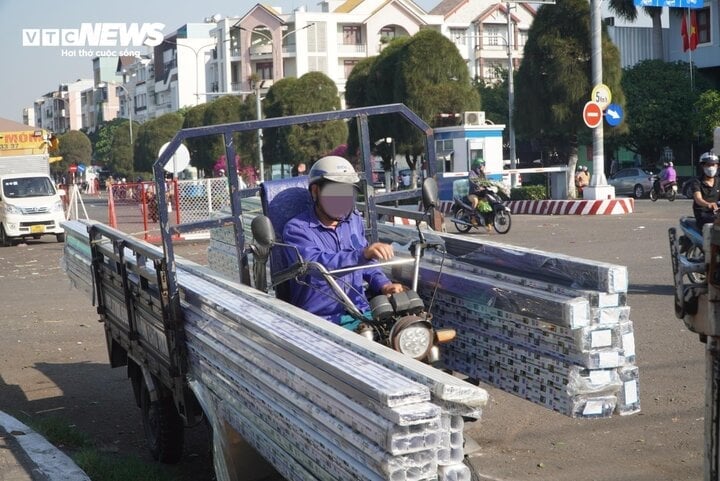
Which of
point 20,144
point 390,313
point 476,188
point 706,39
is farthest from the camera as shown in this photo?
point 706,39

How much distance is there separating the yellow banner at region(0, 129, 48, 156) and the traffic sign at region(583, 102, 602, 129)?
17.3 metres

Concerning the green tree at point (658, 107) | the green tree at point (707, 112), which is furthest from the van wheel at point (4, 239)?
the green tree at point (658, 107)

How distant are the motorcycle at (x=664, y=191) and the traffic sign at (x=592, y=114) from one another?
27.7 feet

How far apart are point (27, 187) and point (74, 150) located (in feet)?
344

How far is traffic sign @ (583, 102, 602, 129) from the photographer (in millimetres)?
28266

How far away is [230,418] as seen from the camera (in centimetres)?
480

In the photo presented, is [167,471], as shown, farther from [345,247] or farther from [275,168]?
[275,168]

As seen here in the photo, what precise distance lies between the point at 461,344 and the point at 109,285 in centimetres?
284

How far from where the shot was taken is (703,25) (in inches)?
2160

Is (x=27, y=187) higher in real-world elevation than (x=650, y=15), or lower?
lower

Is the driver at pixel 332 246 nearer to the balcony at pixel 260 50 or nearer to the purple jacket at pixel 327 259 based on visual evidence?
the purple jacket at pixel 327 259

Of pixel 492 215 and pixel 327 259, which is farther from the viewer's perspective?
pixel 492 215

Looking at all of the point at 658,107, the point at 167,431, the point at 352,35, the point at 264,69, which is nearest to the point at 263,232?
the point at 167,431

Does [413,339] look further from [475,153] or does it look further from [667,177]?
[667,177]
